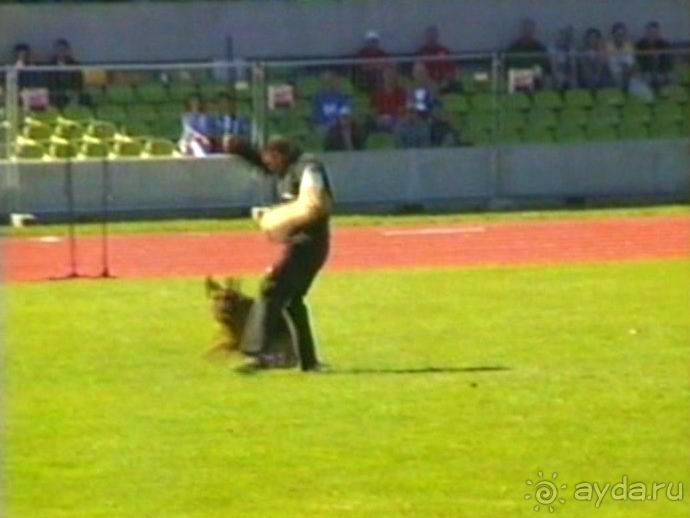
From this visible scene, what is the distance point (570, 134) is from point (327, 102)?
4037 mm

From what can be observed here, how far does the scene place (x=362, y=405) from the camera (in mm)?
16312

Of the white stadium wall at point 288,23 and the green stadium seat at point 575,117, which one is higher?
the white stadium wall at point 288,23

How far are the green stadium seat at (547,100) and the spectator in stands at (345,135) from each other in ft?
9.04

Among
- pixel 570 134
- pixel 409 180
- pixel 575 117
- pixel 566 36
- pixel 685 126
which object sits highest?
pixel 566 36

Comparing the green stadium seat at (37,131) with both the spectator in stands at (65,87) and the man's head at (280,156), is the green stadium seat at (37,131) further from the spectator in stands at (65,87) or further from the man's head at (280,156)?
the man's head at (280,156)

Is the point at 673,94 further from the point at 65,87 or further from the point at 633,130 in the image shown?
the point at 65,87

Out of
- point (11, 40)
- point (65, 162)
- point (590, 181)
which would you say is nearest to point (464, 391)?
point (65, 162)

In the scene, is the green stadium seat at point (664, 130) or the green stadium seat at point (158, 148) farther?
the green stadium seat at point (664, 130)

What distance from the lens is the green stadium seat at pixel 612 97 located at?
118ft

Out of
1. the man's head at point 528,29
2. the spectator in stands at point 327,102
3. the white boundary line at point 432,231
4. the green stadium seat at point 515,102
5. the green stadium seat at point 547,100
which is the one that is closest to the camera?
the white boundary line at point 432,231

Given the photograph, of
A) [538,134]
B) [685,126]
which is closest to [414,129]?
[538,134]

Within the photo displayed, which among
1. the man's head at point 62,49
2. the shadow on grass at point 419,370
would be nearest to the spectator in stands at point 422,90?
the man's head at point 62,49

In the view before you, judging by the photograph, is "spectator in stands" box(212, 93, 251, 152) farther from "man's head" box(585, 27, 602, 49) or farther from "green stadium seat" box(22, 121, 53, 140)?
"man's head" box(585, 27, 602, 49)

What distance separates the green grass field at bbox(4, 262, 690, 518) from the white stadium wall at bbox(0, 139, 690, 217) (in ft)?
27.1
